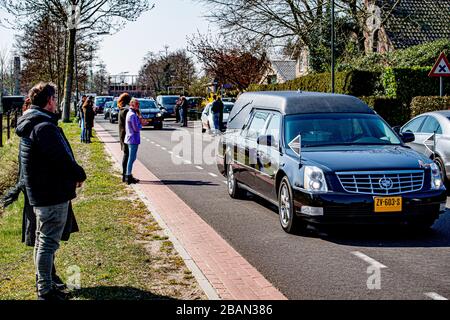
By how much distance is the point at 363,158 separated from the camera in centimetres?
908

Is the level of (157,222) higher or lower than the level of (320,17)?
lower

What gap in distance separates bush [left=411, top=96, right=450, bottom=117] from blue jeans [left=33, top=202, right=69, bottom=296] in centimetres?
1913

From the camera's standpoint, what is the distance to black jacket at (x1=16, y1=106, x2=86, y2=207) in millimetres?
5918

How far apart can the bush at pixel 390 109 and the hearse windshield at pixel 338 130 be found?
16596mm

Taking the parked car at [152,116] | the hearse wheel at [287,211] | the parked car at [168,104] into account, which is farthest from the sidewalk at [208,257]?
the parked car at [168,104]

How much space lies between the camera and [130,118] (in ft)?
47.9

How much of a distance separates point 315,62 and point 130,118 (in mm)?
27807

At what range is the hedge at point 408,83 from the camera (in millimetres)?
27266

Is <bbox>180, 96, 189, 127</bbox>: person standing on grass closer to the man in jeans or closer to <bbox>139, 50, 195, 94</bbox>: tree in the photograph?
the man in jeans

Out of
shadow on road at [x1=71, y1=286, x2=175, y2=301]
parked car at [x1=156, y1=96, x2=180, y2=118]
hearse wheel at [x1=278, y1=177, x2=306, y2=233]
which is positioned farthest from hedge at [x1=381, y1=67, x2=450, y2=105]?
parked car at [x1=156, y1=96, x2=180, y2=118]
